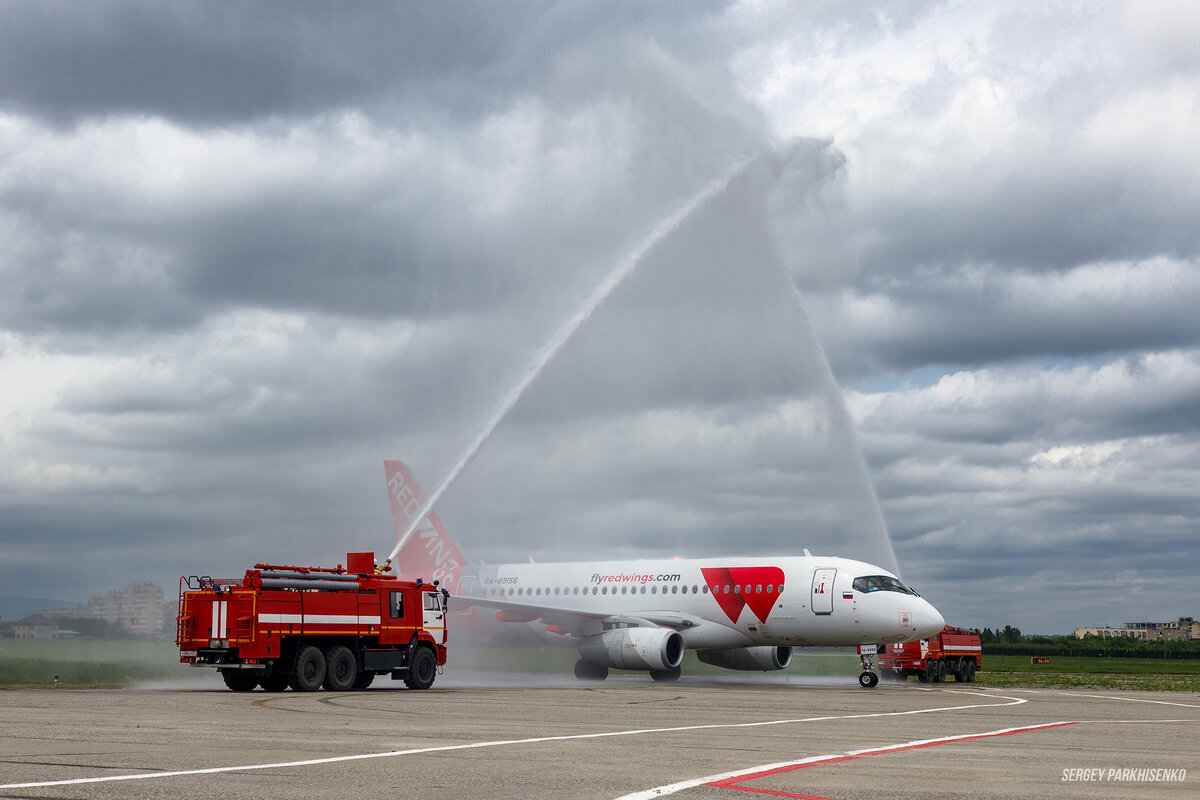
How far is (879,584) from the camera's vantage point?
37.7 metres

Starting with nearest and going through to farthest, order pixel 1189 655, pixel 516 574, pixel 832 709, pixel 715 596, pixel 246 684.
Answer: pixel 832 709 < pixel 246 684 < pixel 715 596 < pixel 516 574 < pixel 1189 655

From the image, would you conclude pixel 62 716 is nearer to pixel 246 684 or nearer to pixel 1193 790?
pixel 246 684

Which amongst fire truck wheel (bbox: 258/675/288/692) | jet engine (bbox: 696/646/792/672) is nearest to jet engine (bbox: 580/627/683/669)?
jet engine (bbox: 696/646/792/672)

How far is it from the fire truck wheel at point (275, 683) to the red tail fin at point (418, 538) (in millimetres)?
20188

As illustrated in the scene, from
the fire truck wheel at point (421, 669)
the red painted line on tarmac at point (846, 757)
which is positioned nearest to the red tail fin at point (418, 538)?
the fire truck wheel at point (421, 669)

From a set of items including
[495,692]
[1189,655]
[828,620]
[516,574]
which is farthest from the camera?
[1189,655]

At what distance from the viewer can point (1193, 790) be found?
12117 millimetres

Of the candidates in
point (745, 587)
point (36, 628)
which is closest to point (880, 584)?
point (745, 587)

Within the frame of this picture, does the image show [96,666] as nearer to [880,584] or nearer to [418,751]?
[880,584]

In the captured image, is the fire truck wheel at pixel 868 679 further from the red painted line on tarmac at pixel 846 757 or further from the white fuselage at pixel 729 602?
the red painted line on tarmac at pixel 846 757

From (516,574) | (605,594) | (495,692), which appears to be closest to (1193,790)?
(495,692)

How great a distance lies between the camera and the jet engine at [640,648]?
126 ft

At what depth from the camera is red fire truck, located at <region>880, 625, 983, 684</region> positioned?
141ft

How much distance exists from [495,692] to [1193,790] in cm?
2213
